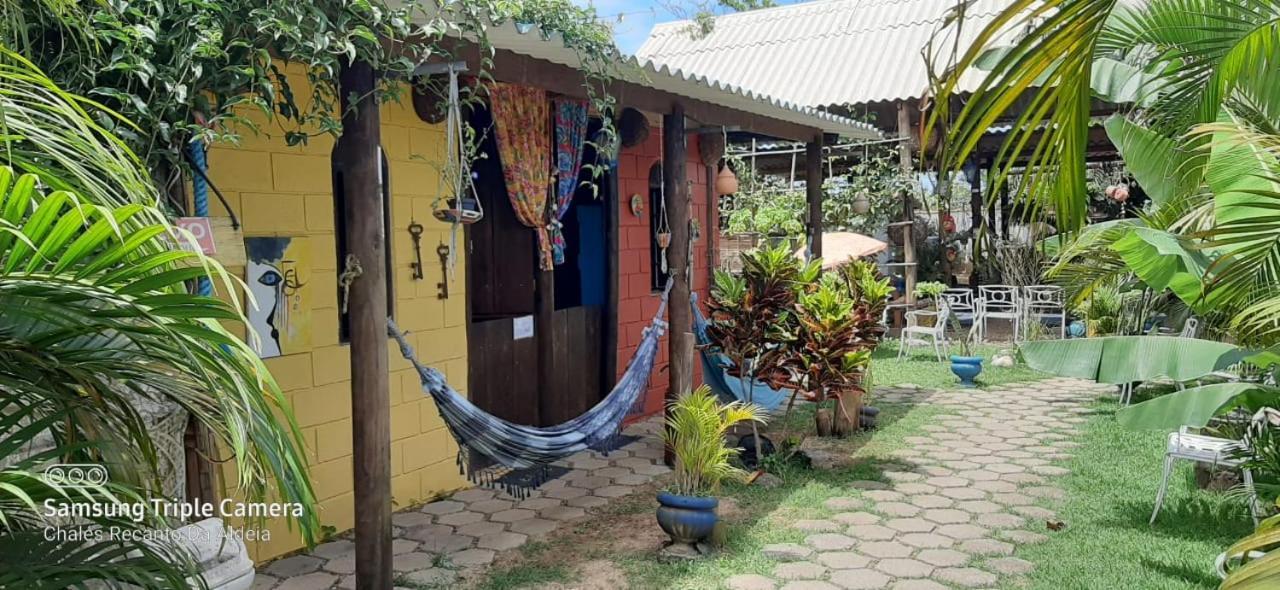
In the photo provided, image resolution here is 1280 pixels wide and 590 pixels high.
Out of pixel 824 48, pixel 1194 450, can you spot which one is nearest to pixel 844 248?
pixel 824 48

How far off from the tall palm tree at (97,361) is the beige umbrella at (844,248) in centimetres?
837

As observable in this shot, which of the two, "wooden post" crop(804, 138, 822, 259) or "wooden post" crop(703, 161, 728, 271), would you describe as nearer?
"wooden post" crop(804, 138, 822, 259)

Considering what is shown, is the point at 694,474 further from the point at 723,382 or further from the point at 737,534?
the point at 723,382

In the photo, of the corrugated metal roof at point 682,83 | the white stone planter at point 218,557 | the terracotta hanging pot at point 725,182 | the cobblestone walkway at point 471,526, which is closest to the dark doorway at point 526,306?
the cobblestone walkway at point 471,526

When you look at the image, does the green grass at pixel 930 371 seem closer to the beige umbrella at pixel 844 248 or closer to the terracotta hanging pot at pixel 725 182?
the beige umbrella at pixel 844 248

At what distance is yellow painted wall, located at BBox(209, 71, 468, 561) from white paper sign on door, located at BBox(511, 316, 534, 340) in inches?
22.3

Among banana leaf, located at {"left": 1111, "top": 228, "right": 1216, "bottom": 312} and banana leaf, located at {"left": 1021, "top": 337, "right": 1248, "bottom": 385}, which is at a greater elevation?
banana leaf, located at {"left": 1111, "top": 228, "right": 1216, "bottom": 312}

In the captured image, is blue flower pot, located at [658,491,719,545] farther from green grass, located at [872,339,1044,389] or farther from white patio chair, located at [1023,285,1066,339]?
white patio chair, located at [1023,285,1066,339]

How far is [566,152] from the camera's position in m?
5.09

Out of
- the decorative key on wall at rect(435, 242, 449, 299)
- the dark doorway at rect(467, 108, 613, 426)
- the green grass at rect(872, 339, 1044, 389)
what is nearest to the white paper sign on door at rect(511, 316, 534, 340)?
the dark doorway at rect(467, 108, 613, 426)

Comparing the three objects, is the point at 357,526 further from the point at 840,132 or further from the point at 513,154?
the point at 840,132

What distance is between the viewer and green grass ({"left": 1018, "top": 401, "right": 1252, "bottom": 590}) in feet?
11.0

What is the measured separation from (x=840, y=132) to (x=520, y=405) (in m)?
3.26

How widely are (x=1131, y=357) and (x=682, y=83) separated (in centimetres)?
229
